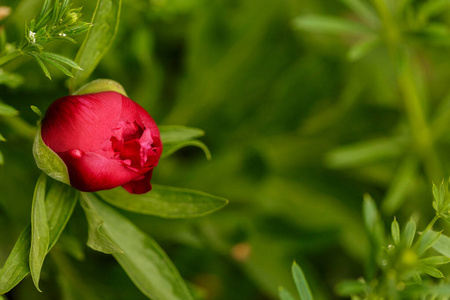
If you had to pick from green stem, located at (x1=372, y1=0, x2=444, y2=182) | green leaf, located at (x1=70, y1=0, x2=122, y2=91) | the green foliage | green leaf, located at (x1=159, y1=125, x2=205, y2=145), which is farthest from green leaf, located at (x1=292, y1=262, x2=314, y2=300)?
green stem, located at (x1=372, y1=0, x2=444, y2=182)

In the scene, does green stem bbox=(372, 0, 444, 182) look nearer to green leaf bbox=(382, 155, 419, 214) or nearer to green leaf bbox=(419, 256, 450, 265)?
green leaf bbox=(382, 155, 419, 214)

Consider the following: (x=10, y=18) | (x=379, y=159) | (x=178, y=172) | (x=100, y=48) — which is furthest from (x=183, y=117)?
(x=100, y=48)

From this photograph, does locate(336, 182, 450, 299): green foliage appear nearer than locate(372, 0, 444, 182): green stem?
Yes

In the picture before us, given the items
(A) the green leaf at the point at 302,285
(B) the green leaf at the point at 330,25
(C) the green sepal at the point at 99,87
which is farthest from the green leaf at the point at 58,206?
(B) the green leaf at the point at 330,25

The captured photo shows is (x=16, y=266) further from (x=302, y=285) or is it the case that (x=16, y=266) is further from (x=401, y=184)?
(x=401, y=184)

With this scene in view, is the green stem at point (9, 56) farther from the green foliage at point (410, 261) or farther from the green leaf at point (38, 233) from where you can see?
the green foliage at point (410, 261)
